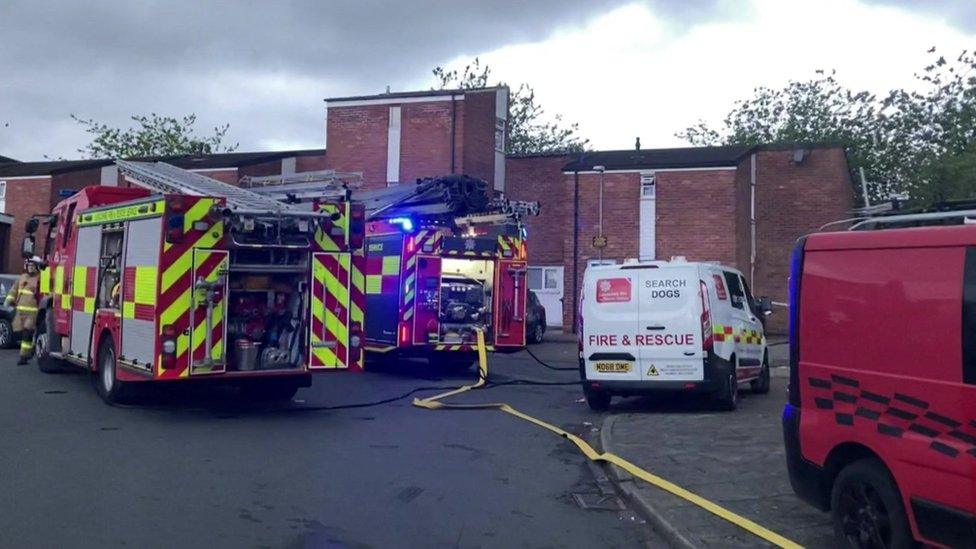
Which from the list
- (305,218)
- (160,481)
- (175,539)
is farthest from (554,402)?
(175,539)

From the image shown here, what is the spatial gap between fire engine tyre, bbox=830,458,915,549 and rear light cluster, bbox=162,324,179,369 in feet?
24.8

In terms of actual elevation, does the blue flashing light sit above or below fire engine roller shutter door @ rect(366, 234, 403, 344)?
above

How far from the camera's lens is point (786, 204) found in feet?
99.8

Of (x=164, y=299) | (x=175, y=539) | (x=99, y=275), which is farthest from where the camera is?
(x=99, y=275)

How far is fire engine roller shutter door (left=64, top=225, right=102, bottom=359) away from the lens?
13195 millimetres

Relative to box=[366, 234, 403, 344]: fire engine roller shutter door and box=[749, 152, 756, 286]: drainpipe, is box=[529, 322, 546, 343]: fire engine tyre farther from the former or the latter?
box=[366, 234, 403, 344]: fire engine roller shutter door

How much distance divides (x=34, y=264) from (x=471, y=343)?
784 cm

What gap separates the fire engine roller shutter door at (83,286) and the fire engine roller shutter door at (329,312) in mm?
3526

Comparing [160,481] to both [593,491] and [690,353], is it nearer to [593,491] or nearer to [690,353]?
[593,491]

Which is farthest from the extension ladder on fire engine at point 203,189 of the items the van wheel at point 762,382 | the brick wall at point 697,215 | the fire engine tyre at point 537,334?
the brick wall at point 697,215

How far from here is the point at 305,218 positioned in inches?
452

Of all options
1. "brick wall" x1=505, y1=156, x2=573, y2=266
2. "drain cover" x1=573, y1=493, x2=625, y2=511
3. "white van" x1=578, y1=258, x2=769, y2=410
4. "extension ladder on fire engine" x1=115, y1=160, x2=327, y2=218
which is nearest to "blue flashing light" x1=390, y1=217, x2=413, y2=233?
"extension ladder on fire engine" x1=115, y1=160, x2=327, y2=218

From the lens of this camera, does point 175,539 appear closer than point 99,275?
Yes

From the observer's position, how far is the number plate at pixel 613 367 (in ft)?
40.5
